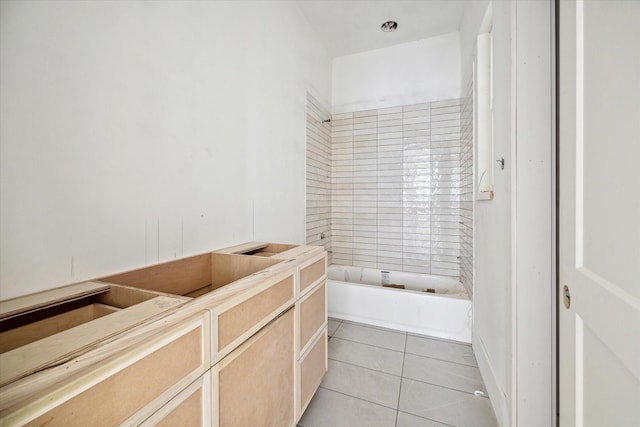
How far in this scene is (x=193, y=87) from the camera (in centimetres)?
127

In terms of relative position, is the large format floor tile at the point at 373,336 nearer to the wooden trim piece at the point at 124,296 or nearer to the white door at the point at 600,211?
the white door at the point at 600,211

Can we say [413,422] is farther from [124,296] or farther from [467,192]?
[467,192]

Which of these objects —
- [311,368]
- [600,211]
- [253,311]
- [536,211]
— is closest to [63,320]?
[253,311]

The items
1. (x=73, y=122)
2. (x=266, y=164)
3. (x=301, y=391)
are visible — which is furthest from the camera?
(x=266, y=164)

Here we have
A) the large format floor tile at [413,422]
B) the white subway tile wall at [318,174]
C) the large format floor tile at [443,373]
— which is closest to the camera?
the large format floor tile at [413,422]

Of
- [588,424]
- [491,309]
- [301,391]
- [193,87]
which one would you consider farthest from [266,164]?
[588,424]

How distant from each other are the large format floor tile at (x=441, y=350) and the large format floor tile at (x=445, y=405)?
1.13 feet

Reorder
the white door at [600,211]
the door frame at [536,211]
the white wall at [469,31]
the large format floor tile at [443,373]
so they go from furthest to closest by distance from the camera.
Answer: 1. the white wall at [469,31]
2. the large format floor tile at [443,373]
3. the door frame at [536,211]
4. the white door at [600,211]

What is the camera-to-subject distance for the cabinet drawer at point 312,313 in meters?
1.25

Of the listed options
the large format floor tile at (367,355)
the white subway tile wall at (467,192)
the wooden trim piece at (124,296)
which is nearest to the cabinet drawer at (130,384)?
the wooden trim piece at (124,296)

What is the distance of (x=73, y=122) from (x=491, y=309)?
7.15ft

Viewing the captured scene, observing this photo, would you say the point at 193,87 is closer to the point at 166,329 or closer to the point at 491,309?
the point at 166,329

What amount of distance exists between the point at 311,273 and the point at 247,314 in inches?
20.7

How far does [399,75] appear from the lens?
2.84m
